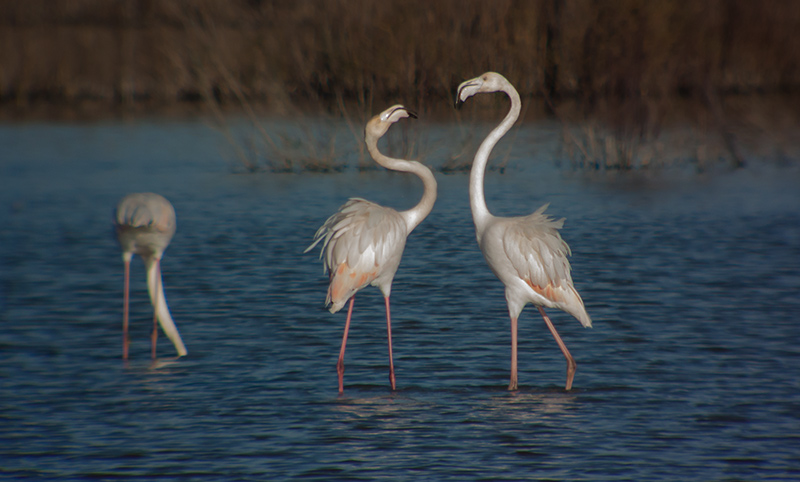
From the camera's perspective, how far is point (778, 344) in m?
7.71

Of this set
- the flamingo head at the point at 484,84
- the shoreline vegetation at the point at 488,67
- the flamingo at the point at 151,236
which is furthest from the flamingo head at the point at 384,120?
the shoreline vegetation at the point at 488,67

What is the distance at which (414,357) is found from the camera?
7.58 m

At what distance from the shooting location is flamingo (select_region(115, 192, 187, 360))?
24.8 ft

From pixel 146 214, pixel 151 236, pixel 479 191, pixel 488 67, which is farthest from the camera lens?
pixel 488 67

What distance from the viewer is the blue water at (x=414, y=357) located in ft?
18.3

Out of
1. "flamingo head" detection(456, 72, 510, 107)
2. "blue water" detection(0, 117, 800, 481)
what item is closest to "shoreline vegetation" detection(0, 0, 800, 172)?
"blue water" detection(0, 117, 800, 481)

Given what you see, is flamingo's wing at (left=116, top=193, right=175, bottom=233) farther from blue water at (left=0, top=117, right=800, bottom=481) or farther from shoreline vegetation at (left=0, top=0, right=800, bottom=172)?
shoreline vegetation at (left=0, top=0, right=800, bottom=172)

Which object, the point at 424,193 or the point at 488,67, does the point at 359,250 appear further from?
the point at 488,67

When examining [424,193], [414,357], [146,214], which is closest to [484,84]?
[424,193]

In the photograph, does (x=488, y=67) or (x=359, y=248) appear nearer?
(x=359, y=248)

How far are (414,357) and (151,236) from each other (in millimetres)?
1965

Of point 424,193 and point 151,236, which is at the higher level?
point 424,193

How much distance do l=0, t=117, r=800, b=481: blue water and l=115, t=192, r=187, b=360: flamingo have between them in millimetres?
249

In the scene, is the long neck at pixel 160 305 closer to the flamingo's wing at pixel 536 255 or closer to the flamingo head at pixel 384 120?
the flamingo head at pixel 384 120
